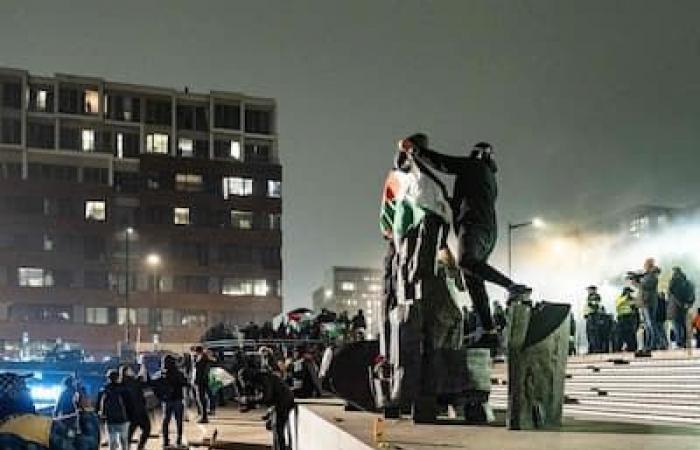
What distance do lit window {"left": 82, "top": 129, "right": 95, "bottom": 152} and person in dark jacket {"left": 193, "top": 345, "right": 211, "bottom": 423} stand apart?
76166 millimetres

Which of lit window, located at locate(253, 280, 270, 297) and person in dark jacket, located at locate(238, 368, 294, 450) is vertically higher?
lit window, located at locate(253, 280, 270, 297)

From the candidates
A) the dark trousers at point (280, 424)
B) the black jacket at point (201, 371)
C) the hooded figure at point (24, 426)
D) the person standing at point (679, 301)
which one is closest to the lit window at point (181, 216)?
the black jacket at point (201, 371)

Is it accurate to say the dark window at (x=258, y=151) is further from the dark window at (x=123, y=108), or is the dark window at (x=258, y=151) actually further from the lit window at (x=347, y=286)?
the lit window at (x=347, y=286)

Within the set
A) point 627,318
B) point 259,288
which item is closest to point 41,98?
point 259,288

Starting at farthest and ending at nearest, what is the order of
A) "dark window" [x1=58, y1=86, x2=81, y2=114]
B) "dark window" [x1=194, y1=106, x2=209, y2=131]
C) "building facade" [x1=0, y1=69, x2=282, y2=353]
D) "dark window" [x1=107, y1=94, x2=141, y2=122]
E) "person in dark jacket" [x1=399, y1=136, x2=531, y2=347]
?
"dark window" [x1=194, y1=106, x2=209, y2=131], "dark window" [x1=107, y1=94, x2=141, y2=122], "dark window" [x1=58, y1=86, x2=81, y2=114], "building facade" [x1=0, y1=69, x2=282, y2=353], "person in dark jacket" [x1=399, y1=136, x2=531, y2=347]

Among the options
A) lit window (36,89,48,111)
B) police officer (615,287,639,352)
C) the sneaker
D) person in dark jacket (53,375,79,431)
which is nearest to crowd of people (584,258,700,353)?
police officer (615,287,639,352)

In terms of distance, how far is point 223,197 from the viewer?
101 meters

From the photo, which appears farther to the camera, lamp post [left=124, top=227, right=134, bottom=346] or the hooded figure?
lamp post [left=124, top=227, right=134, bottom=346]

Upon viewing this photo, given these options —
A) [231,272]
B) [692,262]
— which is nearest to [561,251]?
[692,262]

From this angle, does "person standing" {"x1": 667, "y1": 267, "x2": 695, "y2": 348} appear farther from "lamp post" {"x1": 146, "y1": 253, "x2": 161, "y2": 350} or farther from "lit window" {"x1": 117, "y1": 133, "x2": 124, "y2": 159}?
"lit window" {"x1": 117, "y1": 133, "x2": 124, "y2": 159}

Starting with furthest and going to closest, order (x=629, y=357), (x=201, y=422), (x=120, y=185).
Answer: (x=120, y=185) → (x=201, y=422) → (x=629, y=357)

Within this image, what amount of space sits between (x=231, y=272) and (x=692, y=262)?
6112 cm

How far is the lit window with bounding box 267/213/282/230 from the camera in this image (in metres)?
102

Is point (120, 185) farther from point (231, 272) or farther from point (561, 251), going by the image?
point (561, 251)
